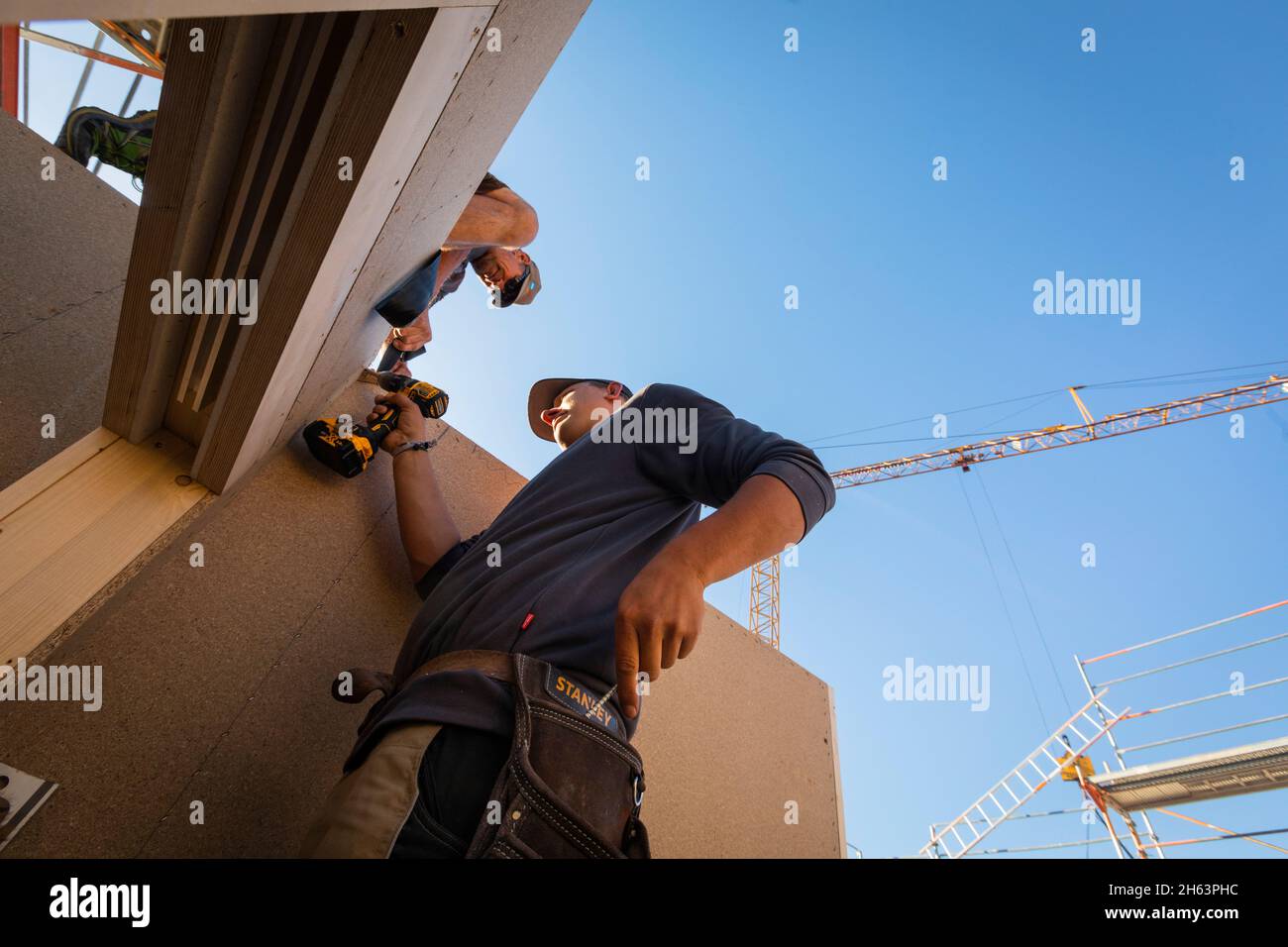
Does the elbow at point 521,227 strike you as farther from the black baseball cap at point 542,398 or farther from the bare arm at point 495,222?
the black baseball cap at point 542,398

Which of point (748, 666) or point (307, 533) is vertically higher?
point (307, 533)

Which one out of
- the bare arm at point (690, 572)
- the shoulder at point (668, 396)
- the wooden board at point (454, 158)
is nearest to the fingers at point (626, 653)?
the bare arm at point (690, 572)

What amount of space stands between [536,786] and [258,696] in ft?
2.86

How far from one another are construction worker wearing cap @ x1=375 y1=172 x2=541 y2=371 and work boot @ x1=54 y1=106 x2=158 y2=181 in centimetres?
120

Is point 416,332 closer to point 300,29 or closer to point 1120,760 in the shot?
point 300,29

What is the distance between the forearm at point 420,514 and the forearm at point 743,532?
35.6 inches

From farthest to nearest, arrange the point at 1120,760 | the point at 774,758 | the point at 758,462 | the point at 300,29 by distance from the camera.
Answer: the point at 1120,760
the point at 774,758
the point at 758,462
the point at 300,29

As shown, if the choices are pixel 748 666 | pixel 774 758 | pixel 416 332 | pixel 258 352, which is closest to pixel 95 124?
pixel 416 332

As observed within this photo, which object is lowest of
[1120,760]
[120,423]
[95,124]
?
[1120,760]

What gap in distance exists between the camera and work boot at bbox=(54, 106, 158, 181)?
229 cm

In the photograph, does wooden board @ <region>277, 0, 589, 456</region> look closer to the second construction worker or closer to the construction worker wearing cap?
the construction worker wearing cap
